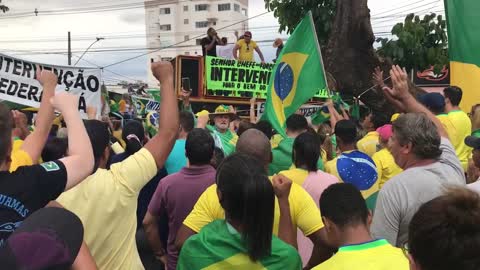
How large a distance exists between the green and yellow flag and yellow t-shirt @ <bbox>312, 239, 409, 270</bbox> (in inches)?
139

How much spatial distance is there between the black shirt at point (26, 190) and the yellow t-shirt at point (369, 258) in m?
1.17

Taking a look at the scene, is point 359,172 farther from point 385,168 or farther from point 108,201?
point 108,201

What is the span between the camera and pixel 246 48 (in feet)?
43.1

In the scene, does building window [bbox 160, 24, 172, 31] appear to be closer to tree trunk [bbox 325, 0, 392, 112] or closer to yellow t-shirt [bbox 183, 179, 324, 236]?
tree trunk [bbox 325, 0, 392, 112]

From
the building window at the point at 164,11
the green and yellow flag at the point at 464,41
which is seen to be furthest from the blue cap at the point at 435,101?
the building window at the point at 164,11

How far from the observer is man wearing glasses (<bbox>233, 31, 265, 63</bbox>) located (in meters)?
13.0

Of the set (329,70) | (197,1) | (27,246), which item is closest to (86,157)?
(27,246)

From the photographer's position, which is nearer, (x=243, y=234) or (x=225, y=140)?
(x=243, y=234)

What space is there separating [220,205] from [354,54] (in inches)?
357

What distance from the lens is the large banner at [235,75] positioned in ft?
40.7

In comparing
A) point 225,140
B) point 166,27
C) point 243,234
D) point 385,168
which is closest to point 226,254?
point 243,234

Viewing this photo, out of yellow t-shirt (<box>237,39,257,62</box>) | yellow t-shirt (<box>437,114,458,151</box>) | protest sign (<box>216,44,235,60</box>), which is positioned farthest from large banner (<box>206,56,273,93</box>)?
yellow t-shirt (<box>437,114,458,151</box>)

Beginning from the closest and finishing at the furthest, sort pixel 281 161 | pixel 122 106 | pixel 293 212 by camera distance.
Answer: pixel 293 212 → pixel 281 161 → pixel 122 106

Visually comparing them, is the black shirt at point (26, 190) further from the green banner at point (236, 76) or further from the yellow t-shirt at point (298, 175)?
the green banner at point (236, 76)
